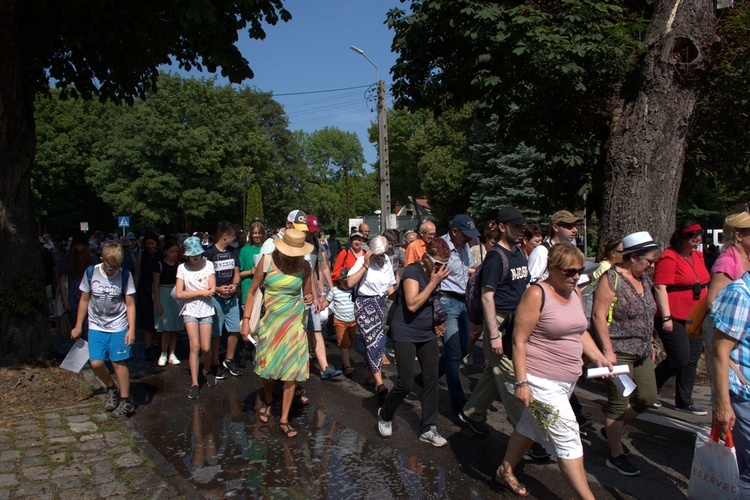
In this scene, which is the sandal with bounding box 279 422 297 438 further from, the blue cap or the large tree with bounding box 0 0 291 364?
the large tree with bounding box 0 0 291 364

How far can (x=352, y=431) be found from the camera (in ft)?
18.8

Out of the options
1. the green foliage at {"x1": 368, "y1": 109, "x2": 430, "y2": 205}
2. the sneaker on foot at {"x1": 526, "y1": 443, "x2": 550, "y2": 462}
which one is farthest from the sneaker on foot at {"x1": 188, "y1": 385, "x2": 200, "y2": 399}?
the green foliage at {"x1": 368, "y1": 109, "x2": 430, "y2": 205}

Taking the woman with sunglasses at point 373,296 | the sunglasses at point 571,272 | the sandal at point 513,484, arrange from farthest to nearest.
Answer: the woman with sunglasses at point 373,296
the sandal at point 513,484
the sunglasses at point 571,272

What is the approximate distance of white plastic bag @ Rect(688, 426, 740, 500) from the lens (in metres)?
3.49

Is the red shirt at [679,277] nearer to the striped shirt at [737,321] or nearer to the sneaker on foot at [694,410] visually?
the sneaker on foot at [694,410]

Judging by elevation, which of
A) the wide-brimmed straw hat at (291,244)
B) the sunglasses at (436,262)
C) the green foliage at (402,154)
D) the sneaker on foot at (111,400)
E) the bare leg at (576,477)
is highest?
the green foliage at (402,154)

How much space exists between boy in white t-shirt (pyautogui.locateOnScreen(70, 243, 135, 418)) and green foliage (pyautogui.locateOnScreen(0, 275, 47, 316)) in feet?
4.63

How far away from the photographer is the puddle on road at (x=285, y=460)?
445cm

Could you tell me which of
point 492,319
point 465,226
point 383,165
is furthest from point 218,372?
point 383,165

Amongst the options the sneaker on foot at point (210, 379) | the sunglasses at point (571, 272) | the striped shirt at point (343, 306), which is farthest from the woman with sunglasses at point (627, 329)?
the sneaker on foot at point (210, 379)

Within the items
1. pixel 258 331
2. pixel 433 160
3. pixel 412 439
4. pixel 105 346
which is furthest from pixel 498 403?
pixel 433 160

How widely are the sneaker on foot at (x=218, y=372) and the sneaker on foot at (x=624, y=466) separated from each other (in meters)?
4.72

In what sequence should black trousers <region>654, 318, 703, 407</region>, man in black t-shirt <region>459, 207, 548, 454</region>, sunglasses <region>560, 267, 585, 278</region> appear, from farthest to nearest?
black trousers <region>654, 318, 703, 407</region>
man in black t-shirt <region>459, 207, 548, 454</region>
sunglasses <region>560, 267, 585, 278</region>

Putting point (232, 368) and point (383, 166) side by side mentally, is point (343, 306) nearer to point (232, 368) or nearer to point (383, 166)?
point (232, 368)
